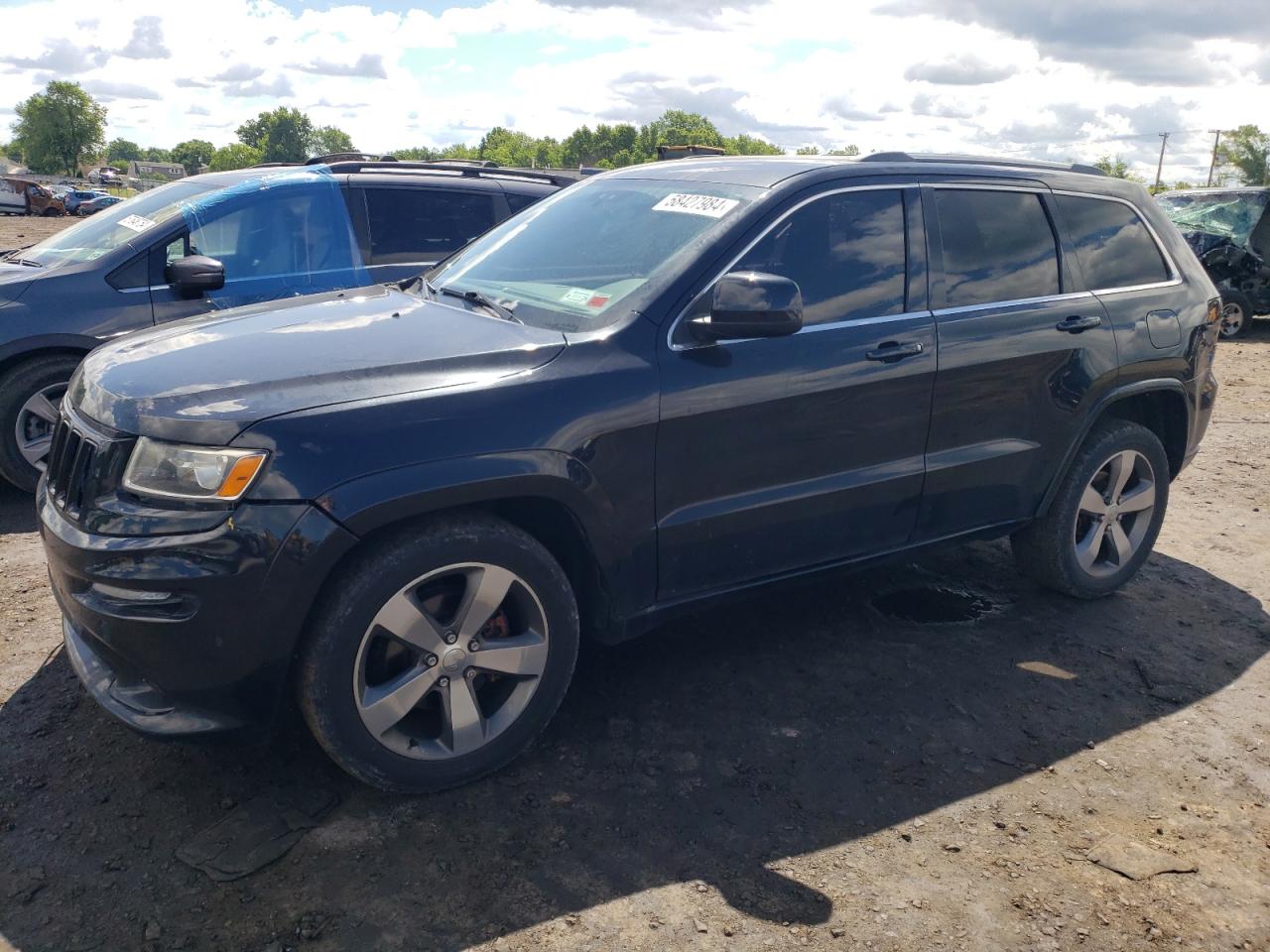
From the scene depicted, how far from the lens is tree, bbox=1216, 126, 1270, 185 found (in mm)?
53166

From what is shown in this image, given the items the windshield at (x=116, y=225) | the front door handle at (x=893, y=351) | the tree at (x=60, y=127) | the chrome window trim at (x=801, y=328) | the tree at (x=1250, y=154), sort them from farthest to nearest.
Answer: the tree at (x=60, y=127)
the tree at (x=1250, y=154)
the windshield at (x=116, y=225)
the front door handle at (x=893, y=351)
the chrome window trim at (x=801, y=328)

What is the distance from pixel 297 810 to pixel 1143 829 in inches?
97.2

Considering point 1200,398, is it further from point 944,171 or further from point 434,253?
point 434,253

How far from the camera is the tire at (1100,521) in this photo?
Result: 4.57m

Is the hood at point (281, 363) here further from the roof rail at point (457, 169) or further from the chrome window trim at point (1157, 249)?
the roof rail at point (457, 169)

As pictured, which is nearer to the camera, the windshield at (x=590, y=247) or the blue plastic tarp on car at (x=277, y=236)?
the windshield at (x=590, y=247)

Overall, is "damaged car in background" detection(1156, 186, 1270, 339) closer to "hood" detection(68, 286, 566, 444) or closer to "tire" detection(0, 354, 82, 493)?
"hood" detection(68, 286, 566, 444)

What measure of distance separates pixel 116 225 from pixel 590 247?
3565 mm

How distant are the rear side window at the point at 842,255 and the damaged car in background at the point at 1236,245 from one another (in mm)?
11520

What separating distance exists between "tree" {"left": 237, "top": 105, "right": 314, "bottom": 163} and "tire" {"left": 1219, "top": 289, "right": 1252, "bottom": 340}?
15882cm

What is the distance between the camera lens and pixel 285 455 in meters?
2.70

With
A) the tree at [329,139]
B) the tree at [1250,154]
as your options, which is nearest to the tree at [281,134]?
the tree at [329,139]

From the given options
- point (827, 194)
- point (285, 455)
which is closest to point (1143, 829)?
point (827, 194)

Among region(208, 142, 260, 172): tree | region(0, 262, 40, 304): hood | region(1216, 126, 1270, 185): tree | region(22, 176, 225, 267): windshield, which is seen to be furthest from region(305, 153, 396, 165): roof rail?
region(208, 142, 260, 172): tree
